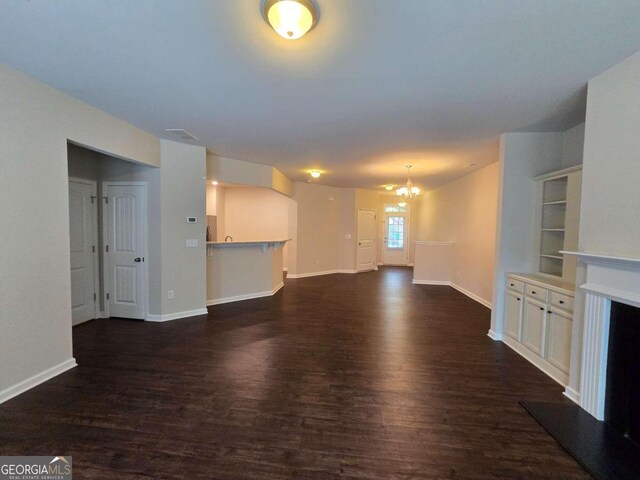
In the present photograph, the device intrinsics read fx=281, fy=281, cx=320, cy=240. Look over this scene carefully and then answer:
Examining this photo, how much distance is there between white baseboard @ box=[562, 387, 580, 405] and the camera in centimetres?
240

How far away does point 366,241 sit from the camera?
374 inches

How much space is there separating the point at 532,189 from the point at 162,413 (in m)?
4.61

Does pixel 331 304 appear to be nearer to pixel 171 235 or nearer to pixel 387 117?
pixel 171 235

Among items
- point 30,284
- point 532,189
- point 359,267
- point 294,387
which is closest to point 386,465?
point 294,387

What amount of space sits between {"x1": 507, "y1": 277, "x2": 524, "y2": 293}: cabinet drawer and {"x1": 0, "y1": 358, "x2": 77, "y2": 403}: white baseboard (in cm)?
498

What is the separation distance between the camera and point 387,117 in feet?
10.1

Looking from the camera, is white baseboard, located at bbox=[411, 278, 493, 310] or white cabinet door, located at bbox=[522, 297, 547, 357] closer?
white cabinet door, located at bbox=[522, 297, 547, 357]

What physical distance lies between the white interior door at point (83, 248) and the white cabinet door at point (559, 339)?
19.3ft

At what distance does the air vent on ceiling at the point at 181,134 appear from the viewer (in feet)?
12.1

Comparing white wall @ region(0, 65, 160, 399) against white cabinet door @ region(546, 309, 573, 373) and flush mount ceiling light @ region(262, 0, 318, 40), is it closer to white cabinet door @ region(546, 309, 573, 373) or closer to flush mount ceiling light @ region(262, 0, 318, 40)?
flush mount ceiling light @ region(262, 0, 318, 40)

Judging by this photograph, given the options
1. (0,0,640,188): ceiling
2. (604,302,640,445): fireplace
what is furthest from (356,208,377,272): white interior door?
(604,302,640,445): fireplace

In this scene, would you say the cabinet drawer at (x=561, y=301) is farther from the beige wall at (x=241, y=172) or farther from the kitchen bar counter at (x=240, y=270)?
the beige wall at (x=241, y=172)

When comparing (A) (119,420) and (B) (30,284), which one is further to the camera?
(B) (30,284)

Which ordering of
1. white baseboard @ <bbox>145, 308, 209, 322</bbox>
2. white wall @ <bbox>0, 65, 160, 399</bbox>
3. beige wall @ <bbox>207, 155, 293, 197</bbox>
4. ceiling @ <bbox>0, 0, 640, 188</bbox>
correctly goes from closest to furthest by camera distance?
ceiling @ <bbox>0, 0, 640, 188</bbox> → white wall @ <bbox>0, 65, 160, 399</bbox> → white baseboard @ <bbox>145, 308, 209, 322</bbox> → beige wall @ <bbox>207, 155, 293, 197</bbox>
